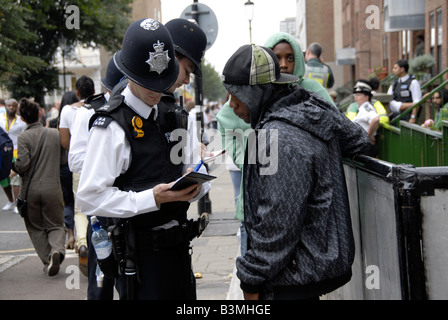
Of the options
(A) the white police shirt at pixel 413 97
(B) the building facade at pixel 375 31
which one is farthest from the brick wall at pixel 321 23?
(A) the white police shirt at pixel 413 97

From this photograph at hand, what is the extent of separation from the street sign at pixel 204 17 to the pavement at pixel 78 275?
3.29m

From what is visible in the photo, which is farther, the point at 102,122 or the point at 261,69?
the point at 102,122

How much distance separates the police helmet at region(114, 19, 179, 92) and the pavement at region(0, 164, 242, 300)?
290 centimetres

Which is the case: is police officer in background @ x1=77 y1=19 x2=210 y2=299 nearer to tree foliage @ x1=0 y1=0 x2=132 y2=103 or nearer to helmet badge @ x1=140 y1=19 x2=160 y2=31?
helmet badge @ x1=140 y1=19 x2=160 y2=31

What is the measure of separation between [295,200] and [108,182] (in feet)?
3.04

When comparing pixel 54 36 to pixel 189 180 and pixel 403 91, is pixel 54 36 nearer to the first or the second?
pixel 403 91

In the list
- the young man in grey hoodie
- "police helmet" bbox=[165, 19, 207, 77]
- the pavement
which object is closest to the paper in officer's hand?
the young man in grey hoodie

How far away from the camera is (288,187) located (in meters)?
2.69

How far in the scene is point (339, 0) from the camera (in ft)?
165

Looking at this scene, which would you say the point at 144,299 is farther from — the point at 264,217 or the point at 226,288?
the point at 226,288

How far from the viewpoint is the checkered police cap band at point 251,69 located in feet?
9.52

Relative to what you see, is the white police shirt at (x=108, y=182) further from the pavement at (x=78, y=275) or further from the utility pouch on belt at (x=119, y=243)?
the pavement at (x=78, y=275)

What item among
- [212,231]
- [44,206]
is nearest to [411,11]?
[212,231]

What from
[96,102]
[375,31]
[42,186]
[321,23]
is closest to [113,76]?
[96,102]
